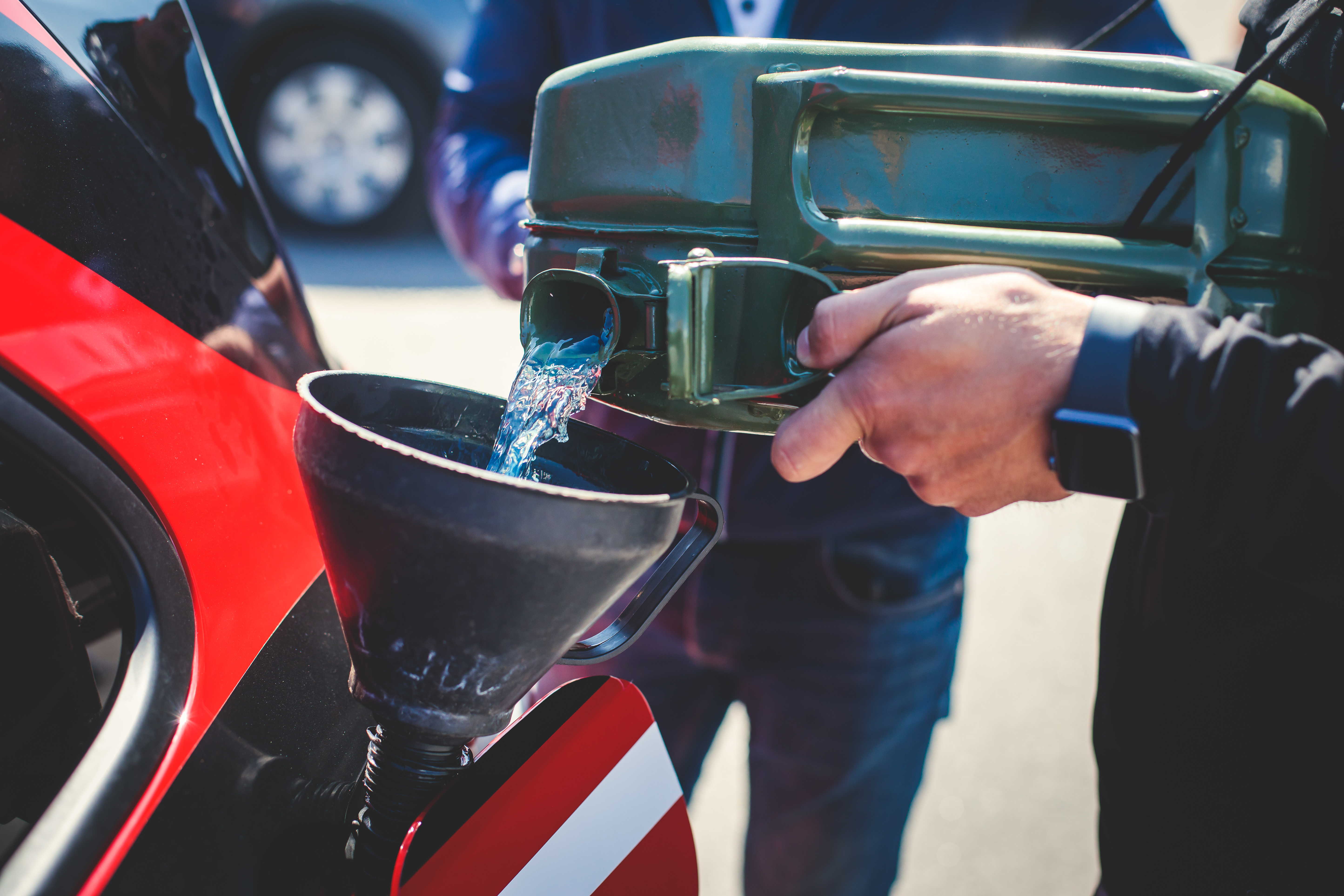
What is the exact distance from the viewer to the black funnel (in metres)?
0.59

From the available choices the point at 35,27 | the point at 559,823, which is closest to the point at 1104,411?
the point at 559,823

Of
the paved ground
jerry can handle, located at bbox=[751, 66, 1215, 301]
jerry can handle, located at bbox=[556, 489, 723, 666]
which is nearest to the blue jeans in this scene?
the paved ground

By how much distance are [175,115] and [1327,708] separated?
132 cm

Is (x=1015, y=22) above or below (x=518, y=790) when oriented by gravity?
above

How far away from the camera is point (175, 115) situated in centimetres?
96

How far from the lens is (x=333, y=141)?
16.3ft

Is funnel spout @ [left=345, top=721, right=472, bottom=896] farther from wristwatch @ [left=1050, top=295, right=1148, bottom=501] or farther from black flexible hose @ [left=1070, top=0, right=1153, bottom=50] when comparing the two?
black flexible hose @ [left=1070, top=0, right=1153, bottom=50]

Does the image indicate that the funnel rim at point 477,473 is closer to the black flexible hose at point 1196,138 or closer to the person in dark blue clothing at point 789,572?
the black flexible hose at point 1196,138

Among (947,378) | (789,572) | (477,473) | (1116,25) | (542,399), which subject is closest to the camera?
(477,473)

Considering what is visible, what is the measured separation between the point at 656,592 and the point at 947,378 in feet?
1.07

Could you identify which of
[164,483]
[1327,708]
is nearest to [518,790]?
[164,483]

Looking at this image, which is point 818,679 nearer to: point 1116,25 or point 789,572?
point 789,572

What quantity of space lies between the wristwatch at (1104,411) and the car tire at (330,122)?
4.97 meters

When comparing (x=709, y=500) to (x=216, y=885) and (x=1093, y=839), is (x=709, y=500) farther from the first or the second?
(x=1093, y=839)
